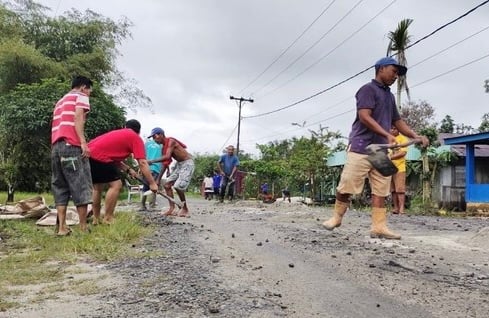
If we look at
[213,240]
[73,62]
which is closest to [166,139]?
[213,240]

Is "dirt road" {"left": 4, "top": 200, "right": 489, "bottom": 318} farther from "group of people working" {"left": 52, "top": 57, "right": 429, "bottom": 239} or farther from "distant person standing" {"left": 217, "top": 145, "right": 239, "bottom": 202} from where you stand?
"distant person standing" {"left": 217, "top": 145, "right": 239, "bottom": 202}

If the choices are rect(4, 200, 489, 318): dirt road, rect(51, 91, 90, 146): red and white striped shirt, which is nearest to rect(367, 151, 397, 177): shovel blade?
rect(4, 200, 489, 318): dirt road

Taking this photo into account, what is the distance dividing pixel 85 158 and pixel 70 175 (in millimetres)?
275

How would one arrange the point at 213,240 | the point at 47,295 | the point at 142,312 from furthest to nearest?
the point at 213,240, the point at 47,295, the point at 142,312

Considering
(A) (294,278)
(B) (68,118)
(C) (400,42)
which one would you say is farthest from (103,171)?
(C) (400,42)

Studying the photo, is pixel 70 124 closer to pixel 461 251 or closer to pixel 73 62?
pixel 461 251

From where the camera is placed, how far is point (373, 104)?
5414 mm

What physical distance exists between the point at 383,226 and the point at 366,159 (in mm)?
729

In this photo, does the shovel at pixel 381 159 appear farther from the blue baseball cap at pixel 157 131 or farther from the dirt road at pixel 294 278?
the blue baseball cap at pixel 157 131

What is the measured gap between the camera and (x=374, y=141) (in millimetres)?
5523

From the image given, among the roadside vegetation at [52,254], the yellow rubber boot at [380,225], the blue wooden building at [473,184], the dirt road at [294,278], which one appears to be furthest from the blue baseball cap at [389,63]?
the blue wooden building at [473,184]

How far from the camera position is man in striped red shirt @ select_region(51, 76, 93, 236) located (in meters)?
6.31

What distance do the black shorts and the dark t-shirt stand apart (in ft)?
11.5

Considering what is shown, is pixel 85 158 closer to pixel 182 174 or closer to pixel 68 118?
pixel 68 118
